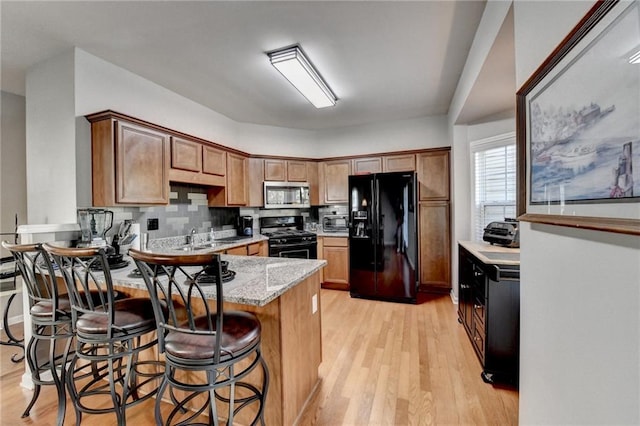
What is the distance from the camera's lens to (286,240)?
4.04 metres

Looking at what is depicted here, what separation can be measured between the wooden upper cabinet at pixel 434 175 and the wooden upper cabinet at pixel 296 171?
1860 millimetres

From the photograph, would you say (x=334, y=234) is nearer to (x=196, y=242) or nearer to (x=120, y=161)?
(x=196, y=242)

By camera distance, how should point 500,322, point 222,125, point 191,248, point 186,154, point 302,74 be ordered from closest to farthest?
point 500,322 < point 302,74 < point 186,154 < point 191,248 < point 222,125

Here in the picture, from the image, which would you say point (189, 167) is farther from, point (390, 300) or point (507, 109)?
point (507, 109)

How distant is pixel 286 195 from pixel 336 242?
1.15 m

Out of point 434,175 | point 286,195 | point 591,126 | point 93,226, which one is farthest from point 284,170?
point 591,126

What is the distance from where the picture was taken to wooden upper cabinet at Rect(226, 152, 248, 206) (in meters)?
3.72

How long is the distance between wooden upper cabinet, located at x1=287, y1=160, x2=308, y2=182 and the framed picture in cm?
361

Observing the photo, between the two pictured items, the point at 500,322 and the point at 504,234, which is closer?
the point at 500,322

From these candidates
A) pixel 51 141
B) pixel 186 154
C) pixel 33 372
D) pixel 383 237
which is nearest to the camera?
pixel 33 372

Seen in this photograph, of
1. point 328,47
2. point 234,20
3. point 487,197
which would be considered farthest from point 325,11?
point 487,197

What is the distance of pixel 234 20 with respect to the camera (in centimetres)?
198

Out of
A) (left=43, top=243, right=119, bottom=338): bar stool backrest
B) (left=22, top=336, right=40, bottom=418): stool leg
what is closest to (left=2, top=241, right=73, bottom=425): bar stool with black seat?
(left=22, top=336, right=40, bottom=418): stool leg

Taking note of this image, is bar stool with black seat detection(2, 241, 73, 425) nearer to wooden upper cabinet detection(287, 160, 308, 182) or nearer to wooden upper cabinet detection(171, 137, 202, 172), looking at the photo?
wooden upper cabinet detection(171, 137, 202, 172)
